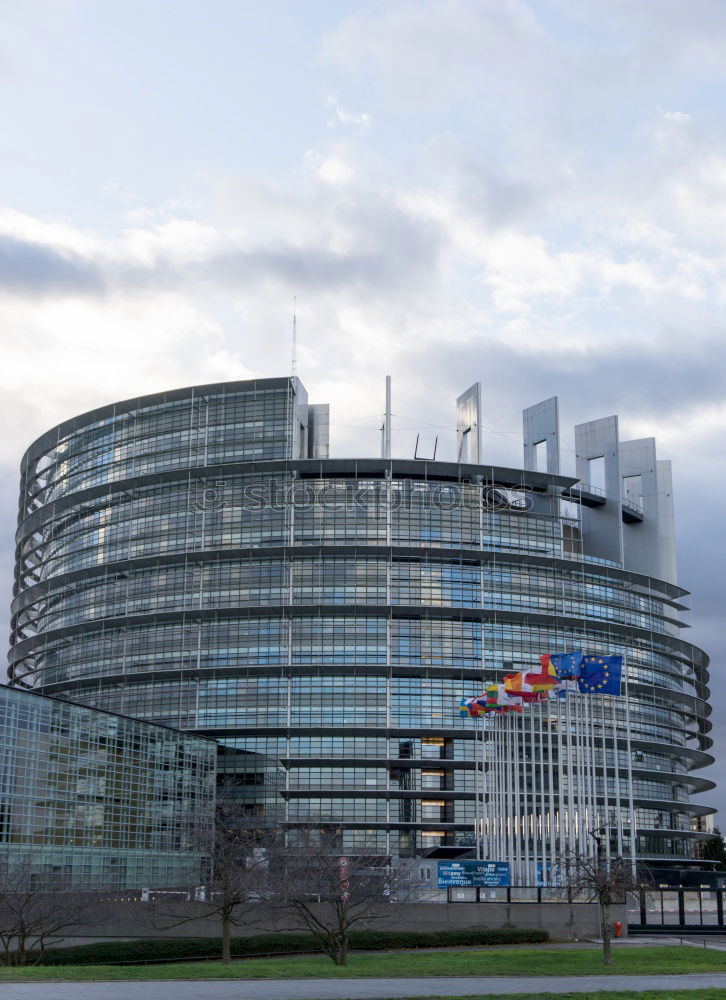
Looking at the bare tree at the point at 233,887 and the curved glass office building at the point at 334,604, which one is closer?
the bare tree at the point at 233,887

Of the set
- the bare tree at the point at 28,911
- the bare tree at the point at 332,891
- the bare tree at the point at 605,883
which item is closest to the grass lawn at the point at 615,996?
the bare tree at the point at 605,883

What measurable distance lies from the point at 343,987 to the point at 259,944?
2298 cm

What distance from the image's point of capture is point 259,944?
57875 millimetres

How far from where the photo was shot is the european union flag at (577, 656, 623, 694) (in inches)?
2921

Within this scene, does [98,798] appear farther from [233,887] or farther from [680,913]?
[680,913]

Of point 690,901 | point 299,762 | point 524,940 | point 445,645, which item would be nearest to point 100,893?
point 524,940

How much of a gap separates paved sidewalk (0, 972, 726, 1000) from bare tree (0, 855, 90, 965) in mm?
15397

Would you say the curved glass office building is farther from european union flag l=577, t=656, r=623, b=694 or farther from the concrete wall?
the concrete wall

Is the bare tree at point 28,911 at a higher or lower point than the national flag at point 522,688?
lower

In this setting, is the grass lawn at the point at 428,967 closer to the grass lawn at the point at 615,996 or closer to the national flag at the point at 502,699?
the grass lawn at the point at 615,996

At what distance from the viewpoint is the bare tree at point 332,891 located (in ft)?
175

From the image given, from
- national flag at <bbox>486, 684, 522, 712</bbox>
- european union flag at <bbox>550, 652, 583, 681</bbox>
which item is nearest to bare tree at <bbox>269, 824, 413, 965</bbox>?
european union flag at <bbox>550, 652, 583, 681</bbox>

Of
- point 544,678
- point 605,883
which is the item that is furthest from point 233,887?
point 544,678

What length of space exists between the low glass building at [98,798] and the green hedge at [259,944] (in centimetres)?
1074
